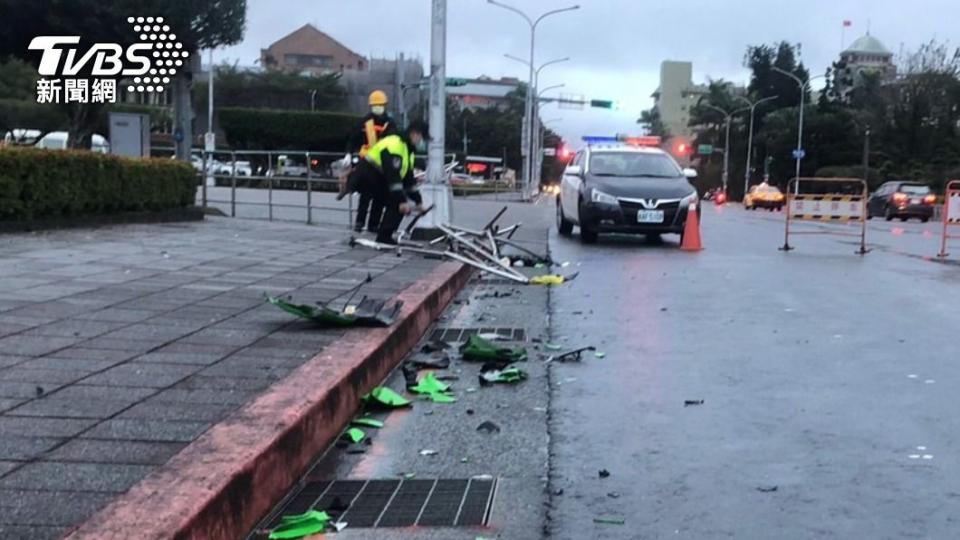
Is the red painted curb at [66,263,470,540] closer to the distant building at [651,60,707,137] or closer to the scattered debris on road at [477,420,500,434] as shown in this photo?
the scattered debris on road at [477,420,500,434]

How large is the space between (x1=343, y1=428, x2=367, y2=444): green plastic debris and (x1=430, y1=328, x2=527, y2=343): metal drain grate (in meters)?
2.56

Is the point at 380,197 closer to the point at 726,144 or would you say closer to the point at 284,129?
the point at 284,129

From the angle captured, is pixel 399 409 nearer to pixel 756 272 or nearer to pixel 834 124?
pixel 756 272

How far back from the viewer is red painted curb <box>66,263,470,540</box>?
3.43 metres

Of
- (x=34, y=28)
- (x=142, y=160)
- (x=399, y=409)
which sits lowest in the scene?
(x=399, y=409)

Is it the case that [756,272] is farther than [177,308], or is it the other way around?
[756,272]

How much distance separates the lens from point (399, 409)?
233 inches

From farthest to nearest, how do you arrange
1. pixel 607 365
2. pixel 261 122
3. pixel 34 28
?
pixel 261 122, pixel 34 28, pixel 607 365

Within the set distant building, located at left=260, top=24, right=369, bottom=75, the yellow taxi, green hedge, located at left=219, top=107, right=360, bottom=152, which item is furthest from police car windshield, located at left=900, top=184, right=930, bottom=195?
distant building, located at left=260, top=24, right=369, bottom=75

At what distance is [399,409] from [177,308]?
7.84 ft

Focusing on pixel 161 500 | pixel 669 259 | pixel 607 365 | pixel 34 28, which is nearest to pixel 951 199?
pixel 669 259

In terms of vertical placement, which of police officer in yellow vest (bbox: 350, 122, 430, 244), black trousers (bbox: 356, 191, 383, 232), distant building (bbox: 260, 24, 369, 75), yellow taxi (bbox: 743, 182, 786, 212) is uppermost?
distant building (bbox: 260, 24, 369, 75)

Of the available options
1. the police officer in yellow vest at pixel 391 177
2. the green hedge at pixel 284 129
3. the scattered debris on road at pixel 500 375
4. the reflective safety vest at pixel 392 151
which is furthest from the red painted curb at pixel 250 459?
the green hedge at pixel 284 129

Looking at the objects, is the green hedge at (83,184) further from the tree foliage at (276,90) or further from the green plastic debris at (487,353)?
the tree foliage at (276,90)
